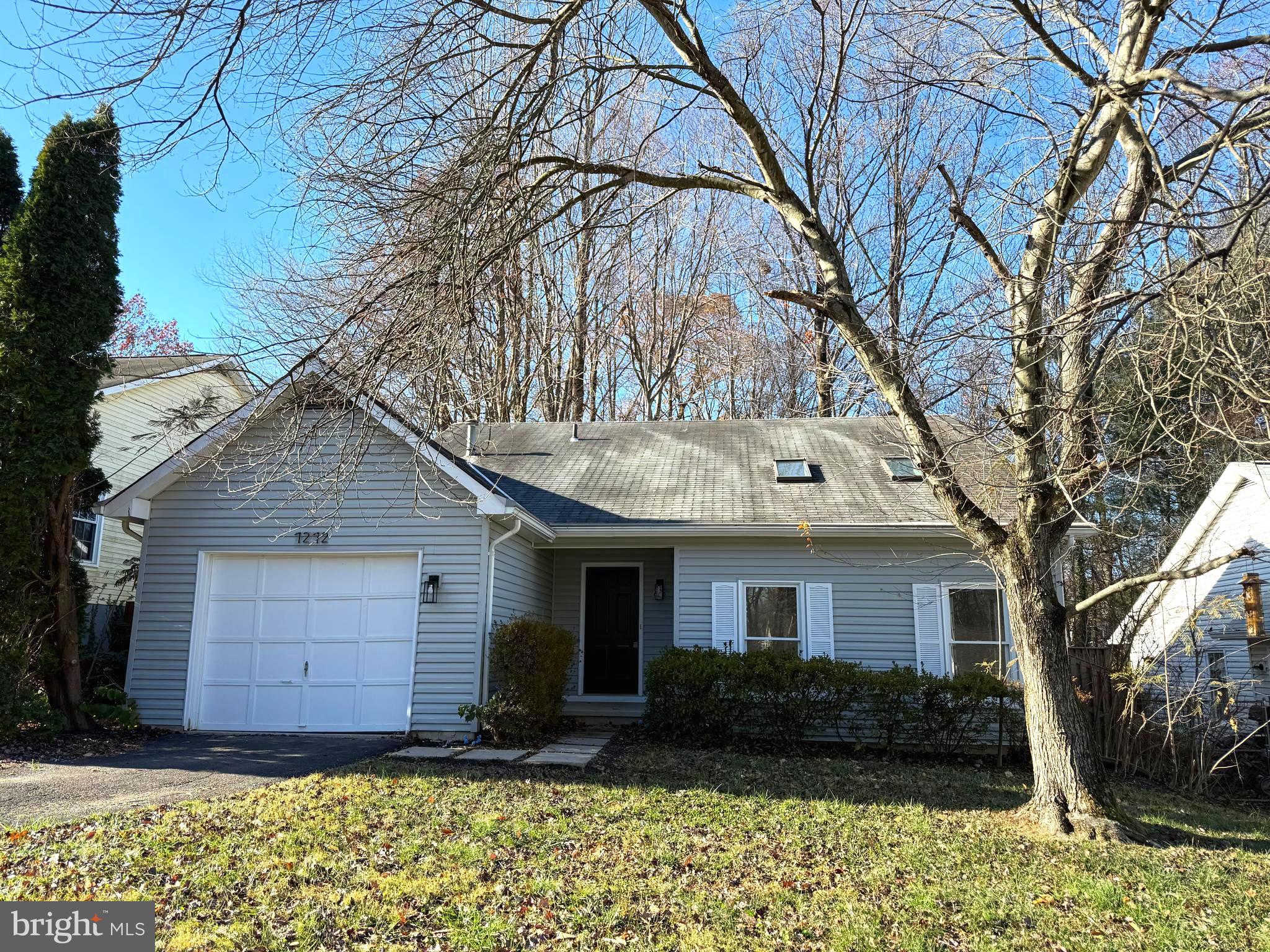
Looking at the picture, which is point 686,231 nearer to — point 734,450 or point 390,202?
point 734,450

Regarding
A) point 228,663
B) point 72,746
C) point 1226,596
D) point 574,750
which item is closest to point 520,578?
point 574,750

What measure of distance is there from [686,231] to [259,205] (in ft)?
66.4

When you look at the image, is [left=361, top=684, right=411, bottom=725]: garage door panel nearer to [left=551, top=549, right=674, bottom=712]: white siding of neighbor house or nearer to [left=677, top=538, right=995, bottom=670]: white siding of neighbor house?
[left=551, top=549, right=674, bottom=712]: white siding of neighbor house

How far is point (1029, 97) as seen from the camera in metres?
7.02

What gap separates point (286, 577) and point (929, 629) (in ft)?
28.1

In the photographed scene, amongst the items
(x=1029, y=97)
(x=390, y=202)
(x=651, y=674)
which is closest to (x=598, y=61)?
(x=390, y=202)

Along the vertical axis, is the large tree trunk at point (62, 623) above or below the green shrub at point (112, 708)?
above

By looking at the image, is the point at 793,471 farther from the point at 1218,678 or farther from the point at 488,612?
the point at 1218,678

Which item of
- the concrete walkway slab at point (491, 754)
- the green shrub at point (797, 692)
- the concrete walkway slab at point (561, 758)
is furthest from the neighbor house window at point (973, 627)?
the concrete walkway slab at point (491, 754)

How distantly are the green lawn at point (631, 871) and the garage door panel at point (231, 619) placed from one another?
413 centimetres

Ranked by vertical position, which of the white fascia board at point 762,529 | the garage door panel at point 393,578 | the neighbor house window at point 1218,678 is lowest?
the neighbor house window at point 1218,678

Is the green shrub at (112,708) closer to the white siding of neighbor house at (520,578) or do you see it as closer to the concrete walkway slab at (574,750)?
the white siding of neighbor house at (520,578)

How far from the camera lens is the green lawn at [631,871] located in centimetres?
430

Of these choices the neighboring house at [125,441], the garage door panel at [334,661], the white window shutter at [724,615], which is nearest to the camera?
the garage door panel at [334,661]
